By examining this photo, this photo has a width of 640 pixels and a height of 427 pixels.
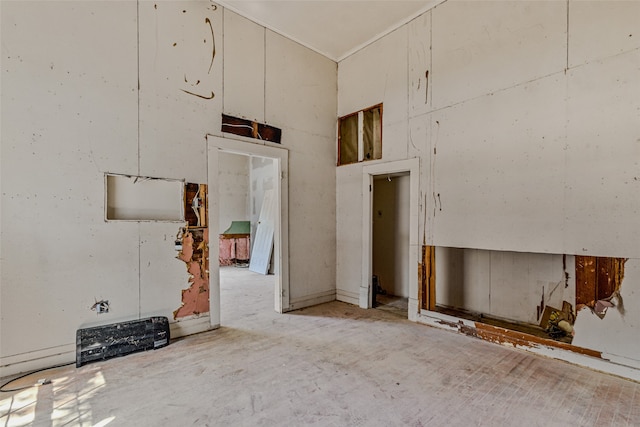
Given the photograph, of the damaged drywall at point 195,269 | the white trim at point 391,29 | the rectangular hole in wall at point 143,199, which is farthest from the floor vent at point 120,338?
the white trim at point 391,29

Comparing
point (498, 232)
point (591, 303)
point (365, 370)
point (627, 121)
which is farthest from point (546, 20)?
point (365, 370)

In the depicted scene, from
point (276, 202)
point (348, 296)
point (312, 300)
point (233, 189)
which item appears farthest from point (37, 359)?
point (233, 189)

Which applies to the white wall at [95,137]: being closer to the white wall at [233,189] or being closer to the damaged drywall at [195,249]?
the damaged drywall at [195,249]

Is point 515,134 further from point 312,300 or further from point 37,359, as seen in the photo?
point 37,359

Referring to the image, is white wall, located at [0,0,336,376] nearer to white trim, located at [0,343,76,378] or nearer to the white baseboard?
white trim, located at [0,343,76,378]

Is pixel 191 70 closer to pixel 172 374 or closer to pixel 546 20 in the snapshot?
pixel 172 374

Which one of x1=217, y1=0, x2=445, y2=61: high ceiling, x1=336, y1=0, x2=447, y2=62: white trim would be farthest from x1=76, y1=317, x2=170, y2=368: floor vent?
x1=336, y1=0, x2=447, y2=62: white trim

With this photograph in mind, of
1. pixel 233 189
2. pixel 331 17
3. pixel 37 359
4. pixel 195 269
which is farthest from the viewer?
pixel 233 189

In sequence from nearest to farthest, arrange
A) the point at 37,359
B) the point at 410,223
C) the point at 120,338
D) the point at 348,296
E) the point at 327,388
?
the point at 327,388, the point at 37,359, the point at 120,338, the point at 410,223, the point at 348,296

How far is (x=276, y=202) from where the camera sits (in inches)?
166

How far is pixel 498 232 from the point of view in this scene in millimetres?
3160

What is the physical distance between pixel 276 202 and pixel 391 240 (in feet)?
7.20

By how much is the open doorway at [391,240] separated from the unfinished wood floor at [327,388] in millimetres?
1688

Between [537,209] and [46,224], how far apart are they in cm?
460
